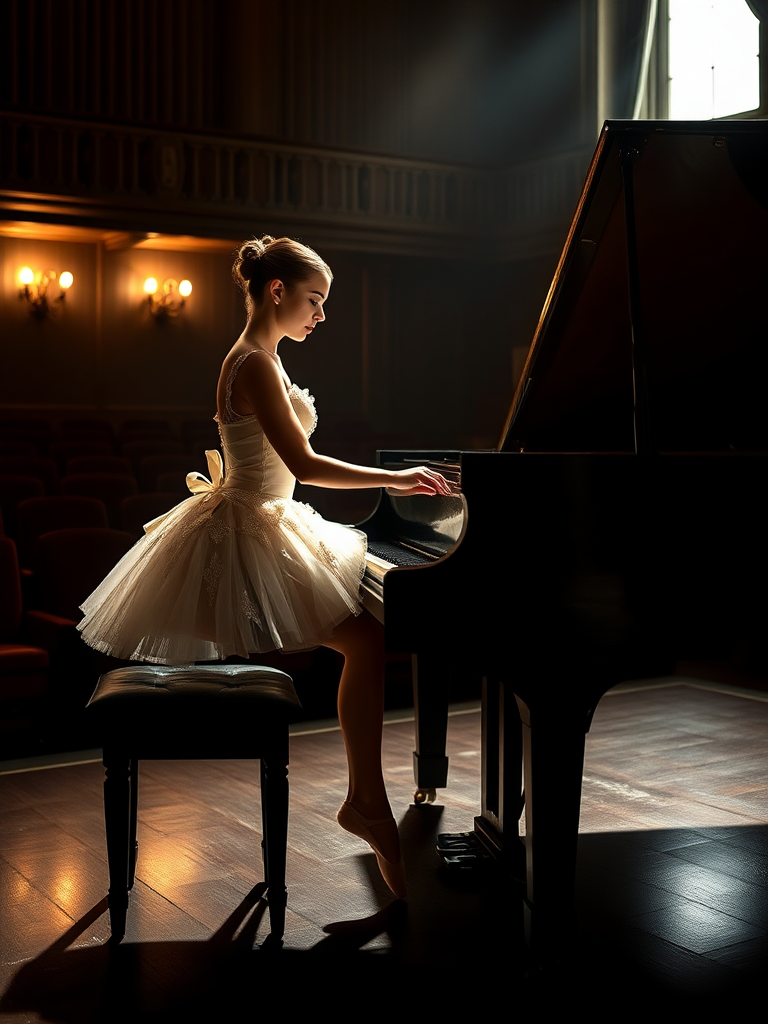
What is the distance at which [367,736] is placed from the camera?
2.75 m

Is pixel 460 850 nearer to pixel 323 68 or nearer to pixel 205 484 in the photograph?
pixel 205 484

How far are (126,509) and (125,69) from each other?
728cm

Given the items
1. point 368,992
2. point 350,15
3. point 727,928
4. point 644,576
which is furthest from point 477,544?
point 350,15

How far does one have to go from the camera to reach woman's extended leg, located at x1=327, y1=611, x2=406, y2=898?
107 inches

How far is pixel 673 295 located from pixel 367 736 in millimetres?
1235

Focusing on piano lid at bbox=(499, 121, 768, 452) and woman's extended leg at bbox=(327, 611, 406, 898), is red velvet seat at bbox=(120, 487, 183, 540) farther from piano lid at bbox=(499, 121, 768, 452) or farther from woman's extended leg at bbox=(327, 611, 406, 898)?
piano lid at bbox=(499, 121, 768, 452)

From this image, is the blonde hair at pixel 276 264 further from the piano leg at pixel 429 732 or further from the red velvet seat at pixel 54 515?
the red velvet seat at pixel 54 515

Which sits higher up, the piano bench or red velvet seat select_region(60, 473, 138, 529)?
red velvet seat select_region(60, 473, 138, 529)

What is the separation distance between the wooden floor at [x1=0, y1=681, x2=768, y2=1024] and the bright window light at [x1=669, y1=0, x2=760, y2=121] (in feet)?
23.3

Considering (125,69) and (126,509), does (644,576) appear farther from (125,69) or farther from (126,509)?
(125,69)

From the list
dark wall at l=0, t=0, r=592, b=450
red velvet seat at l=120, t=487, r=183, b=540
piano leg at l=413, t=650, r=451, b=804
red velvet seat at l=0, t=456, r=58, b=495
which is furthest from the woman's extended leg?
dark wall at l=0, t=0, r=592, b=450

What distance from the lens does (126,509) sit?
18.0 feet

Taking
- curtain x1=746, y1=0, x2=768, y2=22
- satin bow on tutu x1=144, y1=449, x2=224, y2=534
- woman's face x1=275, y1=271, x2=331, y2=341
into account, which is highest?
curtain x1=746, y1=0, x2=768, y2=22

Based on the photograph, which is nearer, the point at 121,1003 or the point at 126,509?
the point at 121,1003
